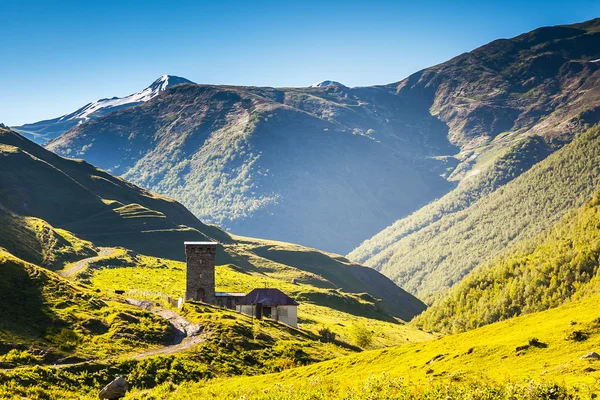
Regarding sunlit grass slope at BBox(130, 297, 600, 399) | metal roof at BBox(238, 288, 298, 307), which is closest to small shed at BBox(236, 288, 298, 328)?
metal roof at BBox(238, 288, 298, 307)

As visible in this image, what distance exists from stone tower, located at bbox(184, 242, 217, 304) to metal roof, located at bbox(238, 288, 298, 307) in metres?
6.79

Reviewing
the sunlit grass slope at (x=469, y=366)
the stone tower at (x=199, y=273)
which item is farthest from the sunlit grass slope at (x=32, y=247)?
the sunlit grass slope at (x=469, y=366)

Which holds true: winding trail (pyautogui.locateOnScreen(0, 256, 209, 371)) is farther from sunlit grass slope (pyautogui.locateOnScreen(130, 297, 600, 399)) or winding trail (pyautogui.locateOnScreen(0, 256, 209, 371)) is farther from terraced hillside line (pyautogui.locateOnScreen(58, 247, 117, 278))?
terraced hillside line (pyautogui.locateOnScreen(58, 247, 117, 278))

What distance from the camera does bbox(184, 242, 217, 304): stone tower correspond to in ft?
384

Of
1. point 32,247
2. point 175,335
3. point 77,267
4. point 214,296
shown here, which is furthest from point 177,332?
point 32,247

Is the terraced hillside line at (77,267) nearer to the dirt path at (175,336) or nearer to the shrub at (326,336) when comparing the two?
the dirt path at (175,336)

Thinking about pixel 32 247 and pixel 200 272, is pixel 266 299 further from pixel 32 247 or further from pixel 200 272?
pixel 32 247

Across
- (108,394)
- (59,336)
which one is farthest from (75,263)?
(108,394)

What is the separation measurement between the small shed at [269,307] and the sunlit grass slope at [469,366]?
51457mm

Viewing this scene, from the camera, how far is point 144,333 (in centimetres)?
8181

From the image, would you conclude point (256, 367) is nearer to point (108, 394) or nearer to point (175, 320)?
point (175, 320)

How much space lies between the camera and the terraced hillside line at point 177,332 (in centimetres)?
7663

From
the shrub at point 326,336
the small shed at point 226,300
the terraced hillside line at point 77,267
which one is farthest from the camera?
the terraced hillside line at point 77,267

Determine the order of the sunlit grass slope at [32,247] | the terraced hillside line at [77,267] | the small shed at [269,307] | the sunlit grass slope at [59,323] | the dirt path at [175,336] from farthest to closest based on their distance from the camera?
the sunlit grass slope at [32,247]
the terraced hillside line at [77,267]
the small shed at [269,307]
the dirt path at [175,336]
the sunlit grass slope at [59,323]
